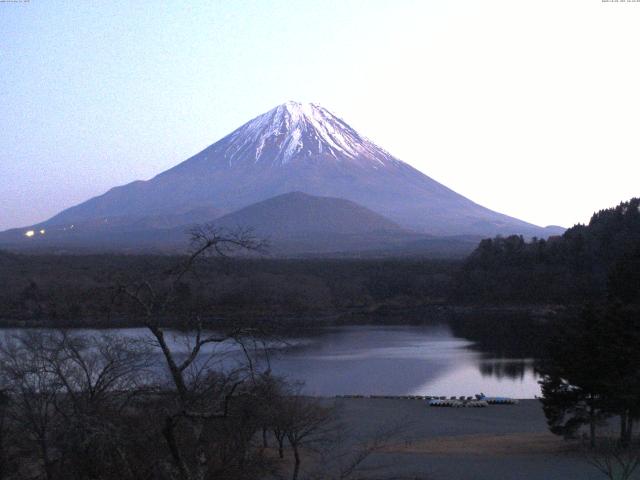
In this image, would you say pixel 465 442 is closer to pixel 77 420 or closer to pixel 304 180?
pixel 77 420

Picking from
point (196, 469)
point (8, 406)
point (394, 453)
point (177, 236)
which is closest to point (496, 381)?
point (394, 453)

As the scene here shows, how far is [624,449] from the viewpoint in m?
9.64

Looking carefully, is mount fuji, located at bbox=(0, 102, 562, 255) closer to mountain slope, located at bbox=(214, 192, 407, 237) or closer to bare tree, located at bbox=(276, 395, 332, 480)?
mountain slope, located at bbox=(214, 192, 407, 237)

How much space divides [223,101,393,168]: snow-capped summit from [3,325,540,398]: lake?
73951mm

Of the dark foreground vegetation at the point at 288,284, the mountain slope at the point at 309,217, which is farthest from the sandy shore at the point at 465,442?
the mountain slope at the point at 309,217

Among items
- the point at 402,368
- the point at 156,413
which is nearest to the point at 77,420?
the point at 156,413

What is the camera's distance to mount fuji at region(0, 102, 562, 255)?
314 ft

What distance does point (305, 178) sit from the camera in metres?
98.3

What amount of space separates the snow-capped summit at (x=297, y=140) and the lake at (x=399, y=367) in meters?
74.0

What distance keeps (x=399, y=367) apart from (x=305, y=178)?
79.4m

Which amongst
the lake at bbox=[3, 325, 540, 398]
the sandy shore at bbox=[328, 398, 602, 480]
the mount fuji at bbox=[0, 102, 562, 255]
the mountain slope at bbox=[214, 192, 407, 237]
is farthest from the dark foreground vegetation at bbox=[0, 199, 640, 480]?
the mount fuji at bbox=[0, 102, 562, 255]

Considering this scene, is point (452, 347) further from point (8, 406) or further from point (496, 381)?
point (8, 406)

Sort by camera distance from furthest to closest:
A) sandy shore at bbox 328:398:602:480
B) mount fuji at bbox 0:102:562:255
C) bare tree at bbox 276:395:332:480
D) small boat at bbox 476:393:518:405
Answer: mount fuji at bbox 0:102:562:255 < small boat at bbox 476:393:518:405 < sandy shore at bbox 328:398:602:480 < bare tree at bbox 276:395:332:480

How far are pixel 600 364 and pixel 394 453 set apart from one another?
266 cm
